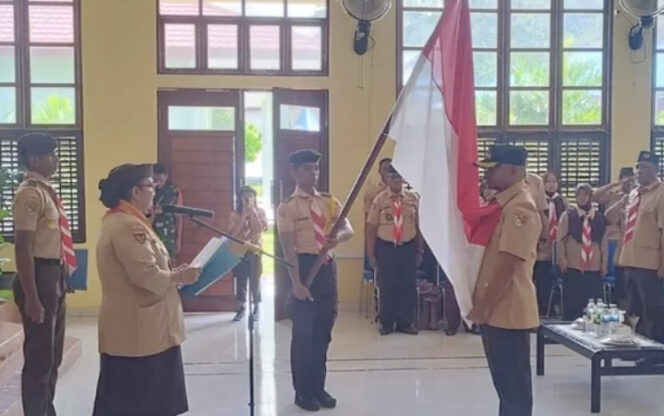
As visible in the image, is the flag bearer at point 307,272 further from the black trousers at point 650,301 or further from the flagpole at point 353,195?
the black trousers at point 650,301

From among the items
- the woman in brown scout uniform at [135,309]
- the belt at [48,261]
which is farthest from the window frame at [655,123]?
the belt at [48,261]

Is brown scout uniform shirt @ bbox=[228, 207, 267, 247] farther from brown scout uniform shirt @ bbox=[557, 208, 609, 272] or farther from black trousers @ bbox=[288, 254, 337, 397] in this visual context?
brown scout uniform shirt @ bbox=[557, 208, 609, 272]

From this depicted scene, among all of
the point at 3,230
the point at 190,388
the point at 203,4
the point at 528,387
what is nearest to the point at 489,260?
the point at 528,387

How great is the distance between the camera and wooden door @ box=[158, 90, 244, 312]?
24.4 ft

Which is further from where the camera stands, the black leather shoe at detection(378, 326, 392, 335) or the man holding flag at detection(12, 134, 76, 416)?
the black leather shoe at detection(378, 326, 392, 335)

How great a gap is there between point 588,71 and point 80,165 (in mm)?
5359

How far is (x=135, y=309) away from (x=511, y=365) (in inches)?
65.9

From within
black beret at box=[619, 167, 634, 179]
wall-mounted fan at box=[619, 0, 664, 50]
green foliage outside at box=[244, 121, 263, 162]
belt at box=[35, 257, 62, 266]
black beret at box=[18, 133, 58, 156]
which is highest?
wall-mounted fan at box=[619, 0, 664, 50]

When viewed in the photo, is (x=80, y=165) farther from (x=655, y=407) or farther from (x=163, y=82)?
(x=655, y=407)

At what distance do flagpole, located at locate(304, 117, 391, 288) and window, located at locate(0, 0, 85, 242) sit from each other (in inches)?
155

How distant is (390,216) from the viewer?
6.71 meters

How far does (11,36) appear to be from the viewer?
23.7 ft

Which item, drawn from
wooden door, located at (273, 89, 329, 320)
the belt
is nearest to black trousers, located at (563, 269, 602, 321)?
wooden door, located at (273, 89, 329, 320)

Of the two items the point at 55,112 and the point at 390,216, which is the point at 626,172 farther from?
the point at 55,112
